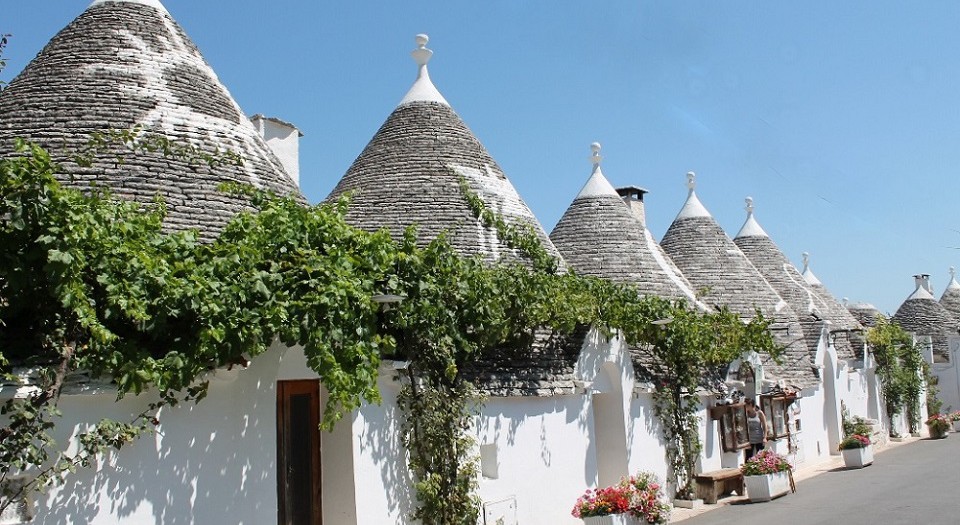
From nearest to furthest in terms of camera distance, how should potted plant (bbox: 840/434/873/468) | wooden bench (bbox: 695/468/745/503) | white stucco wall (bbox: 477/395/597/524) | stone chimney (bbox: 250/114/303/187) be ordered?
white stucco wall (bbox: 477/395/597/524), stone chimney (bbox: 250/114/303/187), wooden bench (bbox: 695/468/745/503), potted plant (bbox: 840/434/873/468)

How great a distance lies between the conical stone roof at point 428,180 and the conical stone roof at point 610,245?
3296mm

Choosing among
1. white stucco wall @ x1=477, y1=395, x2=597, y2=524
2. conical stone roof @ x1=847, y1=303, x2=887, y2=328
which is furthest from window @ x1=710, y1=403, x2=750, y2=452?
conical stone roof @ x1=847, y1=303, x2=887, y2=328

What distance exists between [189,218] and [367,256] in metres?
1.80

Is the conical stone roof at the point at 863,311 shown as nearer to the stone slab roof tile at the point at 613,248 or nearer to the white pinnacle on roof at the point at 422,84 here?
the stone slab roof tile at the point at 613,248

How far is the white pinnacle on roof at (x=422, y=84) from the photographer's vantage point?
15.2 metres

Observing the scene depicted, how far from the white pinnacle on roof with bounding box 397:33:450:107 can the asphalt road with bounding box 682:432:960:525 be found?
25.7 ft

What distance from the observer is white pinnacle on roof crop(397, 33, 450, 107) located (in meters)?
15.2

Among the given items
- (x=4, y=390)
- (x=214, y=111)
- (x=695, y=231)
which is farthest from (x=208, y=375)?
(x=695, y=231)

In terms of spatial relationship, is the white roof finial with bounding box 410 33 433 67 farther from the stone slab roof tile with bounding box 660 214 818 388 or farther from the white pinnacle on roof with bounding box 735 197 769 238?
the white pinnacle on roof with bounding box 735 197 769 238

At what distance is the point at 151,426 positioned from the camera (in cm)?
740

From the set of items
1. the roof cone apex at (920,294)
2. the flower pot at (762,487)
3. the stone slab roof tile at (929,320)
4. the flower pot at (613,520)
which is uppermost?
the roof cone apex at (920,294)

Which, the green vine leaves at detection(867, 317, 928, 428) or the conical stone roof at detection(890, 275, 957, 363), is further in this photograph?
the conical stone roof at detection(890, 275, 957, 363)

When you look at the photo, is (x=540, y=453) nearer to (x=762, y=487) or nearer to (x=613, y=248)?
(x=762, y=487)

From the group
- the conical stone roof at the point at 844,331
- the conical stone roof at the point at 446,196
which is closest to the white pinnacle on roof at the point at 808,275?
the conical stone roof at the point at 844,331
